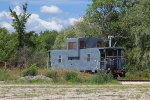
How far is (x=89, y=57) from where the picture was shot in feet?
167

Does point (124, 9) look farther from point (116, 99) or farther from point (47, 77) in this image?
point (116, 99)

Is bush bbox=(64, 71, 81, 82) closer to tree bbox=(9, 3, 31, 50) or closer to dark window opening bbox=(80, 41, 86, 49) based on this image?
dark window opening bbox=(80, 41, 86, 49)

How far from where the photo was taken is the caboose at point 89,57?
4869 centimetres

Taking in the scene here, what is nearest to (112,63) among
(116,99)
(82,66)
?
(82,66)

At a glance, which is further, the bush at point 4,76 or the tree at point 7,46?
the tree at point 7,46

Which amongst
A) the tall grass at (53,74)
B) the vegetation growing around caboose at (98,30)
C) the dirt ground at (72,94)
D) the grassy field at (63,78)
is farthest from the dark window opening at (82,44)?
the dirt ground at (72,94)

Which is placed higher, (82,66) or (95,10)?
(95,10)

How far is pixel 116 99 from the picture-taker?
63.4ft

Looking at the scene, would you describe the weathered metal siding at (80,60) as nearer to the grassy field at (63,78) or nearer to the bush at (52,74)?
the grassy field at (63,78)

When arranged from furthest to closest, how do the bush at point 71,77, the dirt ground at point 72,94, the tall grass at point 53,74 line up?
1. the tall grass at point 53,74
2. the bush at point 71,77
3. the dirt ground at point 72,94

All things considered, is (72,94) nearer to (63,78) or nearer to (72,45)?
(63,78)

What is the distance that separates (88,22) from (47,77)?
130 feet

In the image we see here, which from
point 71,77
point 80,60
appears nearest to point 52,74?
point 71,77

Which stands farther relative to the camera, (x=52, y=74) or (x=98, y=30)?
(x=98, y=30)
